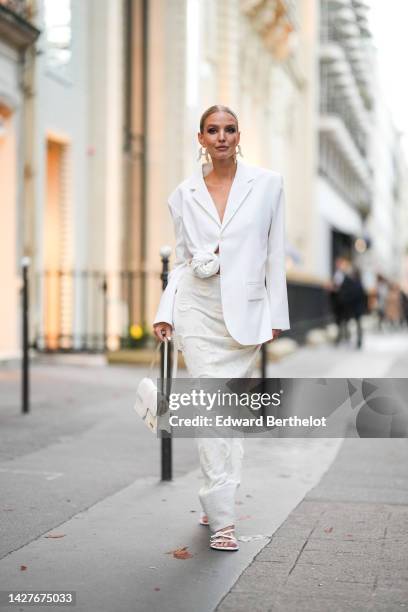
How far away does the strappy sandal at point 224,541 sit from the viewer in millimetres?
4363

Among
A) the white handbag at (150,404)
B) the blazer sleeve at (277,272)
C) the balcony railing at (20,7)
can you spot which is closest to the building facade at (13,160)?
the balcony railing at (20,7)

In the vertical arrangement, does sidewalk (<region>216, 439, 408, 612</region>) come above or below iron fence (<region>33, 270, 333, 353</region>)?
below

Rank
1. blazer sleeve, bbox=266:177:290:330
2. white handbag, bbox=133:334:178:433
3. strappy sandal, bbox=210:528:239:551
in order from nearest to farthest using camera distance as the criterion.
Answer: strappy sandal, bbox=210:528:239:551 → blazer sleeve, bbox=266:177:290:330 → white handbag, bbox=133:334:178:433

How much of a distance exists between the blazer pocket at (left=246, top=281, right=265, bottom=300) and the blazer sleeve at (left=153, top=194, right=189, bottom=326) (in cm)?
35

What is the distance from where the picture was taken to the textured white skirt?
446 centimetres

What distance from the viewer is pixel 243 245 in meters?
4.51

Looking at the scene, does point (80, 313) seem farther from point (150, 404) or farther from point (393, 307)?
point (393, 307)

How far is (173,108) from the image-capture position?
18469 mm

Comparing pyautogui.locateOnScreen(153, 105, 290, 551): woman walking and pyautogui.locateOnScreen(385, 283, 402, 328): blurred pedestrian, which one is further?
pyautogui.locateOnScreen(385, 283, 402, 328): blurred pedestrian

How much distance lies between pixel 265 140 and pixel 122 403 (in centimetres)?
1902

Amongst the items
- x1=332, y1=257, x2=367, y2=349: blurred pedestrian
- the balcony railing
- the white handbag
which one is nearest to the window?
the balcony railing

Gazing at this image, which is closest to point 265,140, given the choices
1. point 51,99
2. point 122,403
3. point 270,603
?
point 51,99

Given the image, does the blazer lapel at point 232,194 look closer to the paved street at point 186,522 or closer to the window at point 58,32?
the paved street at point 186,522

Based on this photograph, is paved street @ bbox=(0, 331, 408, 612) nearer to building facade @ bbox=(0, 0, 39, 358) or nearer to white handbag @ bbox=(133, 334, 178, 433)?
white handbag @ bbox=(133, 334, 178, 433)
